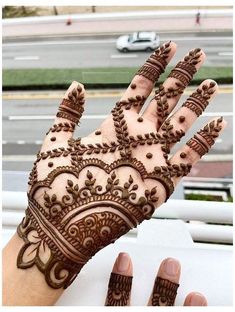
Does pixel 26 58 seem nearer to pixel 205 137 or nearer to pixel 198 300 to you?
pixel 205 137

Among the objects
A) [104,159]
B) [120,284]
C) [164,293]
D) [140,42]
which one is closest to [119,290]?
[120,284]

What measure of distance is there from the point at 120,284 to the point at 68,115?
0.54 meters

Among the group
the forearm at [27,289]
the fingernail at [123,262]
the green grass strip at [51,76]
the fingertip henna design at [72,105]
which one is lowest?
the forearm at [27,289]

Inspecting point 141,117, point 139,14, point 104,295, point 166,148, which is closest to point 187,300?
point 104,295

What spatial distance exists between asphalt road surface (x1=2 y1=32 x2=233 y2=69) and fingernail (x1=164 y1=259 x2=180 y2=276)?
6.39 meters

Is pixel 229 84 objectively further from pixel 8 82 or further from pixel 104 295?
pixel 104 295

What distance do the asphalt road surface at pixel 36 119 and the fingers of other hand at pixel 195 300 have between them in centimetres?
516

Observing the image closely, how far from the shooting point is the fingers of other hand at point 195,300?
1.27m

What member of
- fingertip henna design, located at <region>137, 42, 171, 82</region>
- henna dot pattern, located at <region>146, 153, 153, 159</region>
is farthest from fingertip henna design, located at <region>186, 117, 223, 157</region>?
fingertip henna design, located at <region>137, 42, 171, 82</region>

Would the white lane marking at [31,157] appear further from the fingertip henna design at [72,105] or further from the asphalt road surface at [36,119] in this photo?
the fingertip henna design at [72,105]

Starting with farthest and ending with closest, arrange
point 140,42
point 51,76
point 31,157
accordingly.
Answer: point 140,42 < point 51,76 < point 31,157

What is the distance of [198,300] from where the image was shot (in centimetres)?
127

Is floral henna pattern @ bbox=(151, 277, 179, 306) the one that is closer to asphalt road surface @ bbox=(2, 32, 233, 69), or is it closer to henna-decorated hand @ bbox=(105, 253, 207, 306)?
henna-decorated hand @ bbox=(105, 253, 207, 306)

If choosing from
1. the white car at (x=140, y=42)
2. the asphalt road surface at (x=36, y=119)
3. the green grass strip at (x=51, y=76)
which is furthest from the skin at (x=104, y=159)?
the white car at (x=140, y=42)
